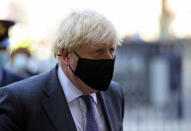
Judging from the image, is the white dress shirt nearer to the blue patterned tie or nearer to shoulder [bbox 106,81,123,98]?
the blue patterned tie

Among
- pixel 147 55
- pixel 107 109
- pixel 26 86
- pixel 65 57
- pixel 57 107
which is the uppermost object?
pixel 65 57

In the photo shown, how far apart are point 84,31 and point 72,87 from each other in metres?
0.31

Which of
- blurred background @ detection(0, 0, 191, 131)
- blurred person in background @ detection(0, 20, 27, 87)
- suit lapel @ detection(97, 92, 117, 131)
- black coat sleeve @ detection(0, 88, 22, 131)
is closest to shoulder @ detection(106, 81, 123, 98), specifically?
suit lapel @ detection(97, 92, 117, 131)

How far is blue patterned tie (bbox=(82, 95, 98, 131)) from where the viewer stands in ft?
7.05

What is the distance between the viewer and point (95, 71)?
2230mm

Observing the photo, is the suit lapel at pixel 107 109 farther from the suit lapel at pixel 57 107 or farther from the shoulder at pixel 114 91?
the suit lapel at pixel 57 107

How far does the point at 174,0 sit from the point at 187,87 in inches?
153

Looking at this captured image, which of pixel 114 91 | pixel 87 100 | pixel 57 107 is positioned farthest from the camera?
pixel 114 91

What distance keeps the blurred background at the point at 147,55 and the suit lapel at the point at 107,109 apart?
6.51 m

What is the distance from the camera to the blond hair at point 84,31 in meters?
2.06

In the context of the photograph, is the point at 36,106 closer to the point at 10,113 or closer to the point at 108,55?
the point at 10,113

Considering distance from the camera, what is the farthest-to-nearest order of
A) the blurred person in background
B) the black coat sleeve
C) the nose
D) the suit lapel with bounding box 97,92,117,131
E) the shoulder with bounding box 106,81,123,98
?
the blurred person in background, the shoulder with bounding box 106,81,123,98, the suit lapel with bounding box 97,92,117,131, the nose, the black coat sleeve

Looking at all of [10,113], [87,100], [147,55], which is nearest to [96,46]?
[87,100]

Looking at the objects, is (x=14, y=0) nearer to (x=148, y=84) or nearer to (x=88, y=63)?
(x=148, y=84)
